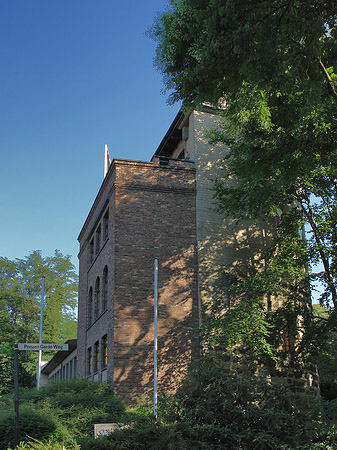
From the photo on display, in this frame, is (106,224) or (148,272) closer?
(148,272)

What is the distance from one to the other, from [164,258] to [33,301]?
93.8 feet

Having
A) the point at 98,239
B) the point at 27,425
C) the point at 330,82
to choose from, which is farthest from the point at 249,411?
the point at 98,239

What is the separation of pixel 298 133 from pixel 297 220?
25.6 ft

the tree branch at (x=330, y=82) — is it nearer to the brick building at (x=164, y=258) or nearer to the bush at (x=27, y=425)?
the brick building at (x=164, y=258)

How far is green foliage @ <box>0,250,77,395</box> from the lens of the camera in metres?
46.9

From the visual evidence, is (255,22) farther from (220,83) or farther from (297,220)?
(297,220)

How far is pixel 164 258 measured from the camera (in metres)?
22.9

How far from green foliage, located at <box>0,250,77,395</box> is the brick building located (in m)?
22.6

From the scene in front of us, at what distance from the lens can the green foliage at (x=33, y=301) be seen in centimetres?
4691

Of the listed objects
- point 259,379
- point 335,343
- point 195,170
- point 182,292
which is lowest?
point 259,379

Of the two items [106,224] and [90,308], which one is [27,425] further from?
[90,308]

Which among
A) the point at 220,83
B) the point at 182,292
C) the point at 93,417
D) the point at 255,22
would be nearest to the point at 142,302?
the point at 182,292

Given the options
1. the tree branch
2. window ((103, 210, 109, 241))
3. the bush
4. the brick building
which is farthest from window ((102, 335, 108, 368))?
the tree branch

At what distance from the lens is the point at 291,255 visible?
22.1 metres
